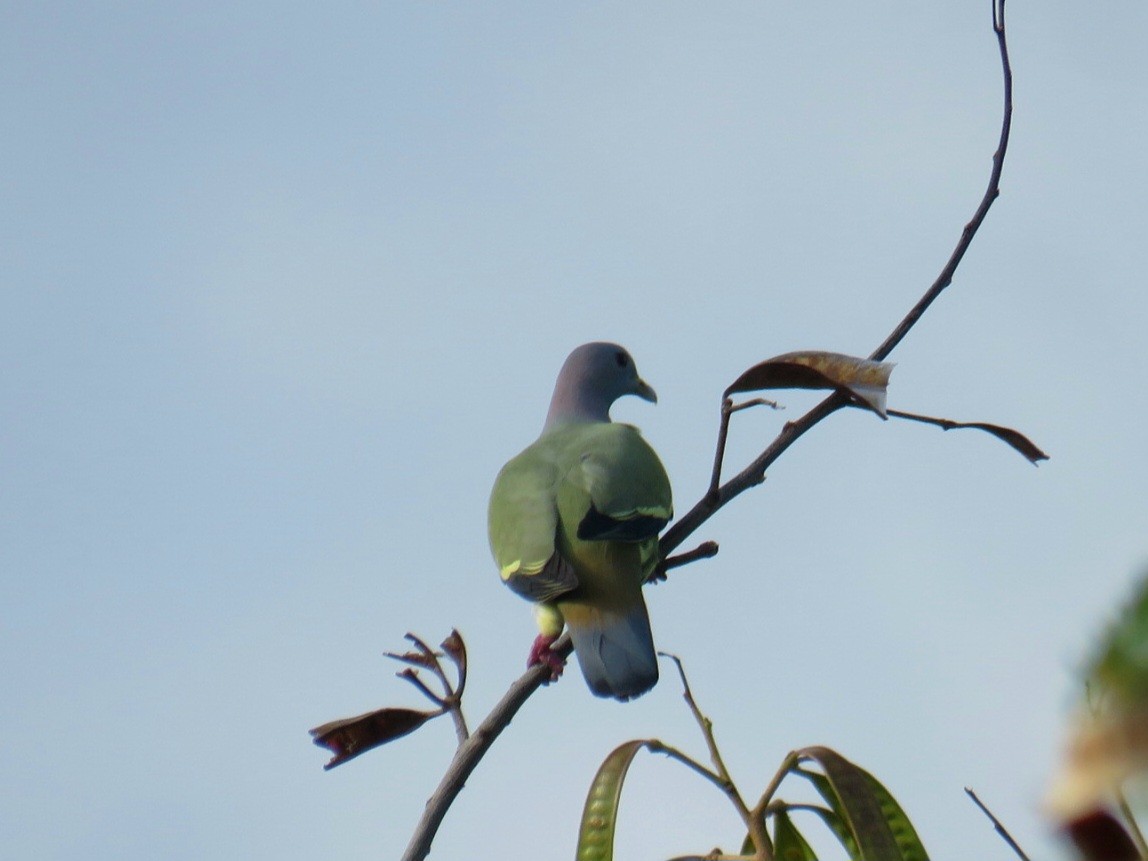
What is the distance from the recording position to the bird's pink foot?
12.1 ft

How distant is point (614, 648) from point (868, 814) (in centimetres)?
173

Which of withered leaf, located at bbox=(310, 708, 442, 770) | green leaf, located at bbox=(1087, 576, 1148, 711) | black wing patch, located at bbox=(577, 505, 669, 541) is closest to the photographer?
green leaf, located at bbox=(1087, 576, 1148, 711)

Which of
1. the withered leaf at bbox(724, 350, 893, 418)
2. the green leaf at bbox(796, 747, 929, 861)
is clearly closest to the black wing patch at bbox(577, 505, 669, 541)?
the withered leaf at bbox(724, 350, 893, 418)

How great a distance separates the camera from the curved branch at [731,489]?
226 cm

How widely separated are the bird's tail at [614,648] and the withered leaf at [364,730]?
1.05 meters

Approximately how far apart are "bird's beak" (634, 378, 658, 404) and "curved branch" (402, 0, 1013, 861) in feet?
8.73

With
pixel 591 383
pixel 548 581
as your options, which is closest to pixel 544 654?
pixel 548 581

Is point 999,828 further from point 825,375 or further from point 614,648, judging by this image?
point 614,648

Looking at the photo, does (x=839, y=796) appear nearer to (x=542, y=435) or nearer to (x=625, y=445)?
(x=625, y=445)

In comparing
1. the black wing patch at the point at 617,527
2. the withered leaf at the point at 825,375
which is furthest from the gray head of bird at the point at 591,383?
the withered leaf at the point at 825,375

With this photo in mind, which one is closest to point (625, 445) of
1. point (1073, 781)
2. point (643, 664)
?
point (643, 664)

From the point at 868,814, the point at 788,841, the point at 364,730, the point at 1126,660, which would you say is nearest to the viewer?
the point at 1126,660

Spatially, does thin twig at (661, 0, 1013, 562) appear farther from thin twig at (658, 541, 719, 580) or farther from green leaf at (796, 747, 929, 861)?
→ green leaf at (796, 747, 929, 861)

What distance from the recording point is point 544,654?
3842 millimetres
